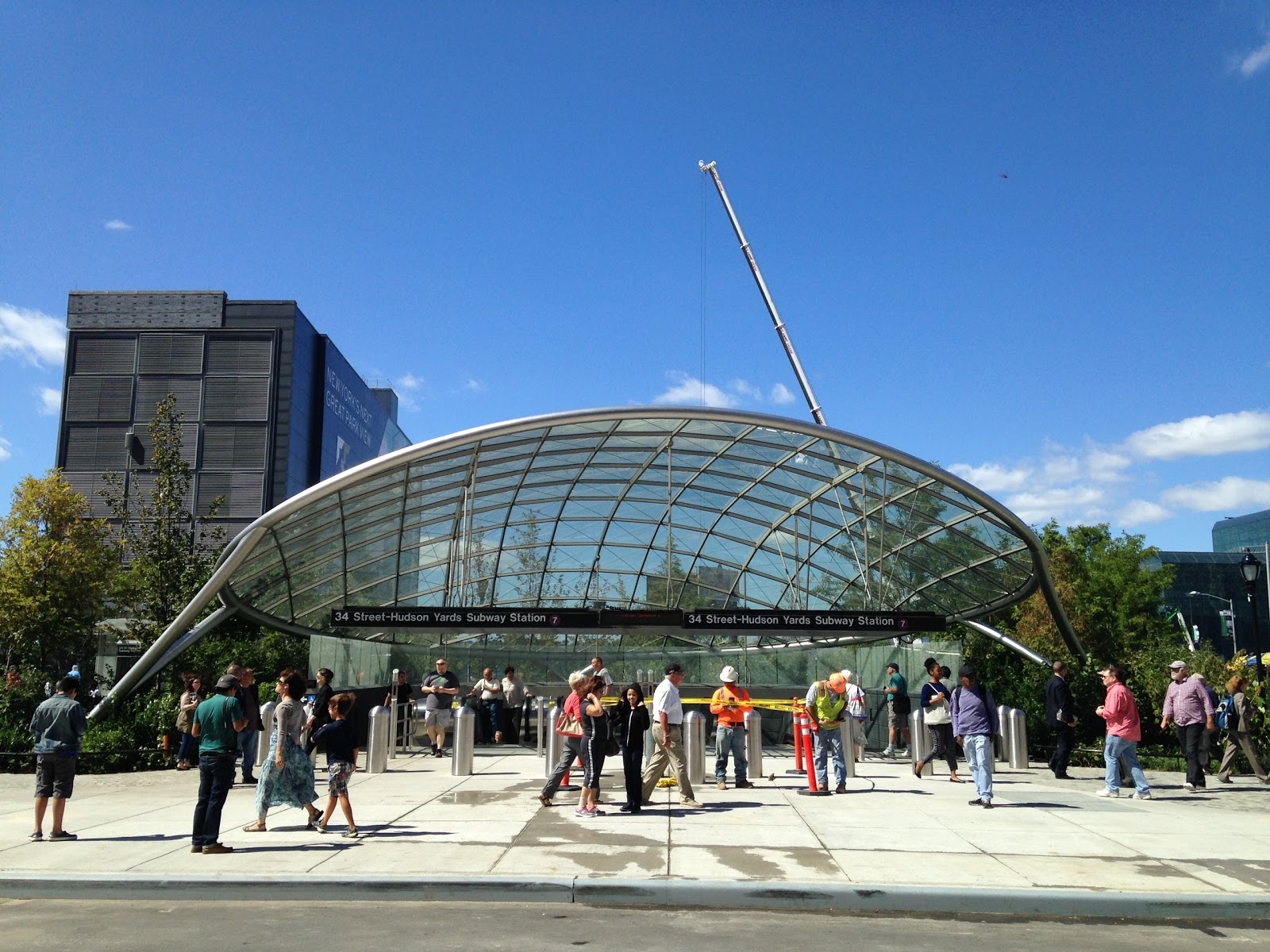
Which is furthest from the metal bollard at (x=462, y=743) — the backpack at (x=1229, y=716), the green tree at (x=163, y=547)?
the backpack at (x=1229, y=716)

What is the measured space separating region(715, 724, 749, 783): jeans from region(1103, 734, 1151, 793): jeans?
5061mm

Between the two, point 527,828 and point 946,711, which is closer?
point 527,828

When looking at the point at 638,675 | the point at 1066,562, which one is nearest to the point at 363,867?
the point at 638,675

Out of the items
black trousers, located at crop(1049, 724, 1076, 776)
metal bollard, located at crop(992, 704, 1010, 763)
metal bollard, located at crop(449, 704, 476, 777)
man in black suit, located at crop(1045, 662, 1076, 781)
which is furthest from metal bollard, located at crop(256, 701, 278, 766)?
black trousers, located at crop(1049, 724, 1076, 776)

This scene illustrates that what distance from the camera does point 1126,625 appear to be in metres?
49.6

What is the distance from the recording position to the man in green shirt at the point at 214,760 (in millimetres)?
10086

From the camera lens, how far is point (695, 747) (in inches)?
639

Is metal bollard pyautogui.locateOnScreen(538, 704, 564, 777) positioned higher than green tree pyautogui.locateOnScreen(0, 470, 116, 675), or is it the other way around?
green tree pyautogui.locateOnScreen(0, 470, 116, 675)

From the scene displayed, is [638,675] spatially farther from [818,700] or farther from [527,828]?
[527,828]

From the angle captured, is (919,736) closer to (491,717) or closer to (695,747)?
(695,747)

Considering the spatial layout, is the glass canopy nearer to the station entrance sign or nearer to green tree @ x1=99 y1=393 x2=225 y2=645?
the station entrance sign

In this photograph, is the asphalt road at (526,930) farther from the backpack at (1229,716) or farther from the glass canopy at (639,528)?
the glass canopy at (639,528)

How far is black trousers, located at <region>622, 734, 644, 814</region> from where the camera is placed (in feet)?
41.7

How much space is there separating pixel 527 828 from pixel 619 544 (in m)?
20.4
